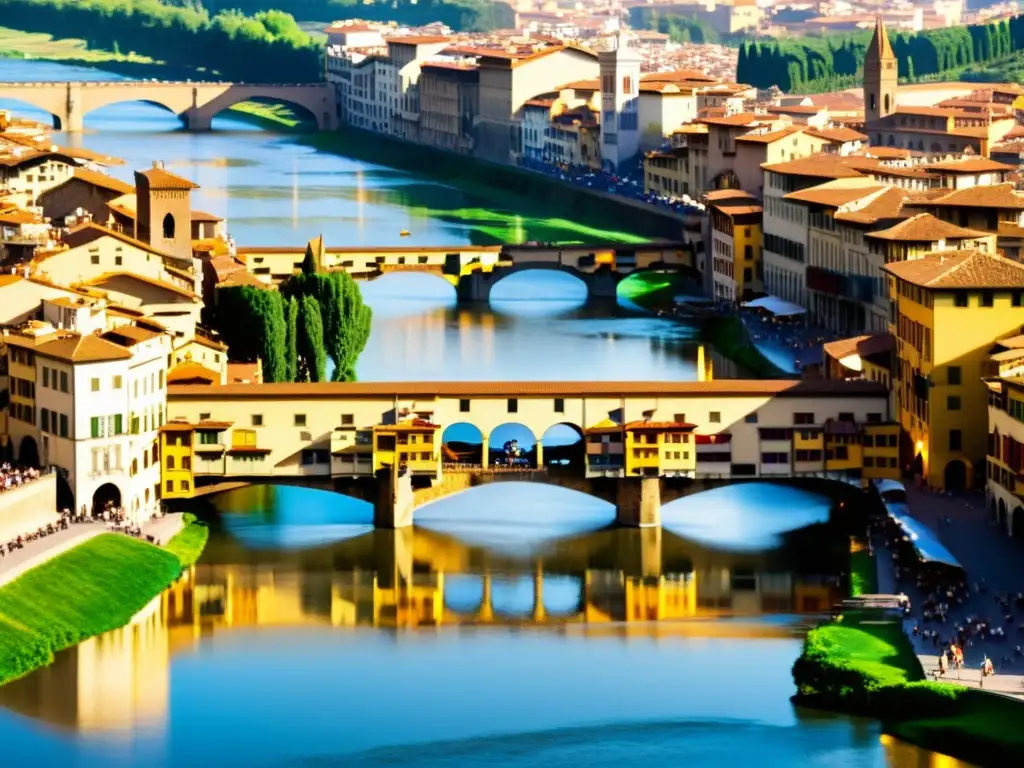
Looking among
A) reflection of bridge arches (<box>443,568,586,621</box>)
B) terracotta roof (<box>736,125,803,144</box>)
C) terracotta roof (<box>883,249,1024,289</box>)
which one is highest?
terracotta roof (<box>883,249,1024,289</box>)

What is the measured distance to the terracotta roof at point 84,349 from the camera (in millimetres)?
43469

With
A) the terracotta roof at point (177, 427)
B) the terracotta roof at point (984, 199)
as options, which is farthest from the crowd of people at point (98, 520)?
the terracotta roof at point (984, 199)

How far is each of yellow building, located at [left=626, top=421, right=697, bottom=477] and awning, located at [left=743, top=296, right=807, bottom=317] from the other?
850 inches

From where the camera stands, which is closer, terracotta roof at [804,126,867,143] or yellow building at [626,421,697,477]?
yellow building at [626,421,697,477]

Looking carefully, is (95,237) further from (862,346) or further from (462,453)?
(862,346)

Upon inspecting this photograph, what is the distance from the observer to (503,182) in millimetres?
103938

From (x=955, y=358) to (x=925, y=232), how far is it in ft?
35.9

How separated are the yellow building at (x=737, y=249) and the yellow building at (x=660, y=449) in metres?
25.9

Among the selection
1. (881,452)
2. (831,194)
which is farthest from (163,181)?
(881,452)

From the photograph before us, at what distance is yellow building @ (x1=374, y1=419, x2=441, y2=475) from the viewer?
45031mm

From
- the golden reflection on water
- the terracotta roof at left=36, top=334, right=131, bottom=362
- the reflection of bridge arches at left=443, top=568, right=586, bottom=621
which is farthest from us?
the terracotta roof at left=36, top=334, right=131, bottom=362

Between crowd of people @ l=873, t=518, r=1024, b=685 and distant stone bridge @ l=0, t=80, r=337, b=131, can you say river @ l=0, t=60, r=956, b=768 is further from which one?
distant stone bridge @ l=0, t=80, r=337, b=131

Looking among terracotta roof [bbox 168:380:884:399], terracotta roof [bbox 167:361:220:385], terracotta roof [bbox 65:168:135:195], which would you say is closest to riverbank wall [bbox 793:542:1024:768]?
terracotta roof [bbox 168:380:884:399]

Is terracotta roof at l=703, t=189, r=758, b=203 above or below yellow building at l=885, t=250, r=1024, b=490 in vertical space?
below
